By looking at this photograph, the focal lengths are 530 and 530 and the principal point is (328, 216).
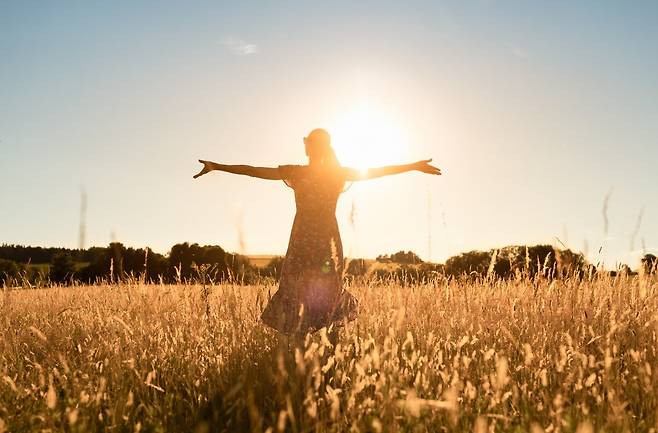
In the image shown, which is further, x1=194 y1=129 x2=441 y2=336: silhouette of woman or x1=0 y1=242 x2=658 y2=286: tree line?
x1=0 y1=242 x2=658 y2=286: tree line

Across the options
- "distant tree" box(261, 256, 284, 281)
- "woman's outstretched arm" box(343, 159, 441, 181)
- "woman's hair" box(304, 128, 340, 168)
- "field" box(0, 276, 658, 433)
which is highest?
"woman's hair" box(304, 128, 340, 168)

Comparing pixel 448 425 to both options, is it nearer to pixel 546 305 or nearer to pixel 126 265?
pixel 546 305

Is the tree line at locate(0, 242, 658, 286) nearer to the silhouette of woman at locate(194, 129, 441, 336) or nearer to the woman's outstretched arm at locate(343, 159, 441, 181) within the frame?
the silhouette of woman at locate(194, 129, 441, 336)

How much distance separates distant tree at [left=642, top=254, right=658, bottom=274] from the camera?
4.95 metres

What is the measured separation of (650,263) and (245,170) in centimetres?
417

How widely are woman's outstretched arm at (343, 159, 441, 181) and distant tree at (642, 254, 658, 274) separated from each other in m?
2.13

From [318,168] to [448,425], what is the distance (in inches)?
107

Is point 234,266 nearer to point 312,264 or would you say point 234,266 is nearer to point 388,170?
point 312,264

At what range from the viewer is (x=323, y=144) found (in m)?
4.83

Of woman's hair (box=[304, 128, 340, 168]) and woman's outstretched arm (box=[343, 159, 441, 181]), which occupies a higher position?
woman's hair (box=[304, 128, 340, 168])

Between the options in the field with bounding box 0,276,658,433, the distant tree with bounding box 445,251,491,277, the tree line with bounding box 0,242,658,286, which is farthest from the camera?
the distant tree with bounding box 445,251,491,277

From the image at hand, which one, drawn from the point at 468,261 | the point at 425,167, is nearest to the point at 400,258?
the point at 425,167

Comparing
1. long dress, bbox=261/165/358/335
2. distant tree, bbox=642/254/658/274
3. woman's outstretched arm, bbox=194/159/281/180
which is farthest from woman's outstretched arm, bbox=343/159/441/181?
distant tree, bbox=642/254/658/274

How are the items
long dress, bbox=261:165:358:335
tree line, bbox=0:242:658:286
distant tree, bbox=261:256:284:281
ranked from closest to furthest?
1. long dress, bbox=261:165:358:335
2. tree line, bbox=0:242:658:286
3. distant tree, bbox=261:256:284:281
